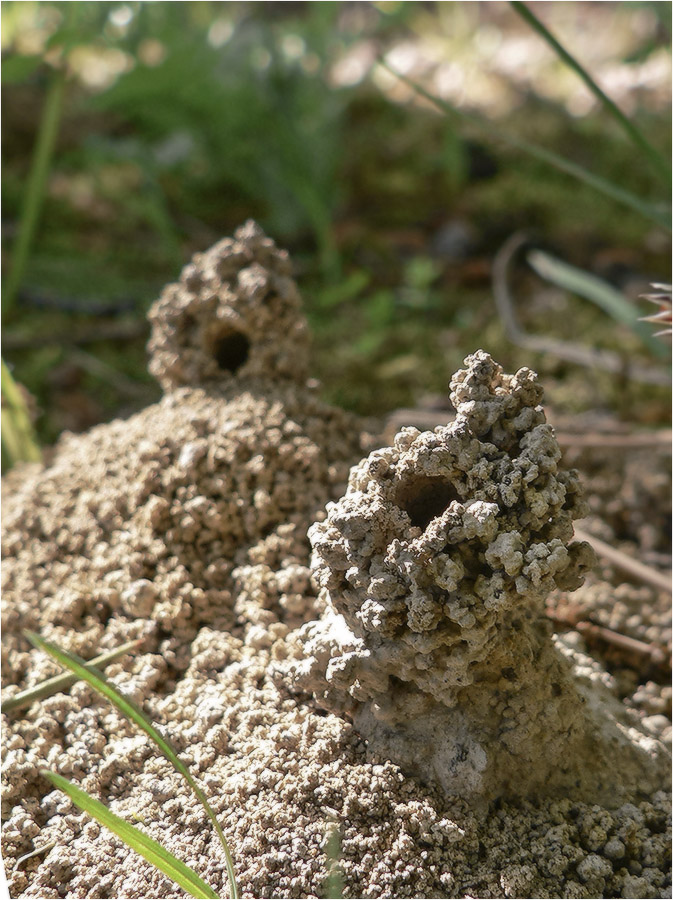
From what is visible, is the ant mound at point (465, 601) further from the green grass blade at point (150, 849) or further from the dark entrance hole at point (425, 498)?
the green grass blade at point (150, 849)

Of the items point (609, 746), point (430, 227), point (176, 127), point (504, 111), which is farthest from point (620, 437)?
point (504, 111)

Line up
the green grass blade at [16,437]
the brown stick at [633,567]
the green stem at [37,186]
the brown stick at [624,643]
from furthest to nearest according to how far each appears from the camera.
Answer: the green stem at [37,186] → the green grass blade at [16,437] → the brown stick at [633,567] → the brown stick at [624,643]

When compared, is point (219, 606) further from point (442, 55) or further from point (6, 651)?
point (442, 55)

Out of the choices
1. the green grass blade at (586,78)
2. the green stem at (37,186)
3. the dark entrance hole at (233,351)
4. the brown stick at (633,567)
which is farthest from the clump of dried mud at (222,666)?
the green stem at (37,186)

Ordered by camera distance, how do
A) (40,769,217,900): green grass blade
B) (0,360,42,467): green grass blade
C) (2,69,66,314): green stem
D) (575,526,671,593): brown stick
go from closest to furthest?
(40,769,217,900): green grass blade < (575,526,671,593): brown stick < (0,360,42,467): green grass blade < (2,69,66,314): green stem

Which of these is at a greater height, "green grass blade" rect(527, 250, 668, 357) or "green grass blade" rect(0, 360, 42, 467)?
"green grass blade" rect(527, 250, 668, 357)

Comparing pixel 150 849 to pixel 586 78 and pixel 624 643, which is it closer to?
pixel 624 643

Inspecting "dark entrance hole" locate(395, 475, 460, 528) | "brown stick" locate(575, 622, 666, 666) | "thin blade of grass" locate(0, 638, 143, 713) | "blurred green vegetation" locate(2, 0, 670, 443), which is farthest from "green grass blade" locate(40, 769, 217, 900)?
"blurred green vegetation" locate(2, 0, 670, 443)

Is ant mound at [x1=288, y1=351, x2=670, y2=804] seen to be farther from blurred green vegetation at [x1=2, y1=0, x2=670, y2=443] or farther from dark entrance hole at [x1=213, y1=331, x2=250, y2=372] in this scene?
blurred green vegetation at [x1=2, y1=0, x2=670, y2=443]
